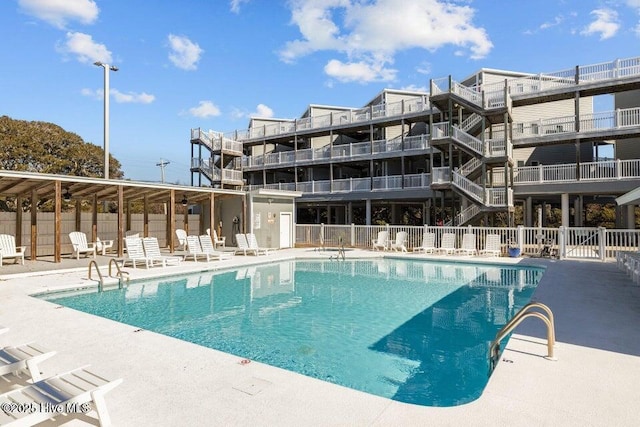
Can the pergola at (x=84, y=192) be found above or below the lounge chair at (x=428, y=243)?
above

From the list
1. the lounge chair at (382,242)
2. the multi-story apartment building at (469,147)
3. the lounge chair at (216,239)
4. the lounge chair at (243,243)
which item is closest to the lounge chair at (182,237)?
the lounge chair at (216,239)

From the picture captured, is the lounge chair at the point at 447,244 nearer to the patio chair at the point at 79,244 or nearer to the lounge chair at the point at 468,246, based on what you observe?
the lounge chair at the point at 468,246

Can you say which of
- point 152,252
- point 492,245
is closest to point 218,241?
point 152,252

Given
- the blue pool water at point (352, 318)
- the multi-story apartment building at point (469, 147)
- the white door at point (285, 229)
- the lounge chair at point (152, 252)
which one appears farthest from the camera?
the white door at point (285, 229)

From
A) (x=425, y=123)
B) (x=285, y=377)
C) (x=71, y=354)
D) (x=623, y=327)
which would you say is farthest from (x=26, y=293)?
(x=425, y=123)

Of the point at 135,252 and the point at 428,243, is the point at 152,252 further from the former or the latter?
the point at 428,243

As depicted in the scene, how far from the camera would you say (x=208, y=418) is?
137 inches

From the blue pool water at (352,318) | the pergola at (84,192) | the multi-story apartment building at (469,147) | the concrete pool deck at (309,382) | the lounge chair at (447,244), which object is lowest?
the blue pool water at (352,318)

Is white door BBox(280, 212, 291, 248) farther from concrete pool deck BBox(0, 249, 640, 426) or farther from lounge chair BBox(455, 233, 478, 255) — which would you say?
concrete pool deck BBox(0, 249, 640, 426)

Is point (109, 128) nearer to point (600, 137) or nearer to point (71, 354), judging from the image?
point (71, 354)

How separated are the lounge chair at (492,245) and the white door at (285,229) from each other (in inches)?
396

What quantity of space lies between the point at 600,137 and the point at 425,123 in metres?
10.8

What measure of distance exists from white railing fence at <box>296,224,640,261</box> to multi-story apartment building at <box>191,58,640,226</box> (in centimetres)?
233

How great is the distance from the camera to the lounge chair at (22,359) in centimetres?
339
